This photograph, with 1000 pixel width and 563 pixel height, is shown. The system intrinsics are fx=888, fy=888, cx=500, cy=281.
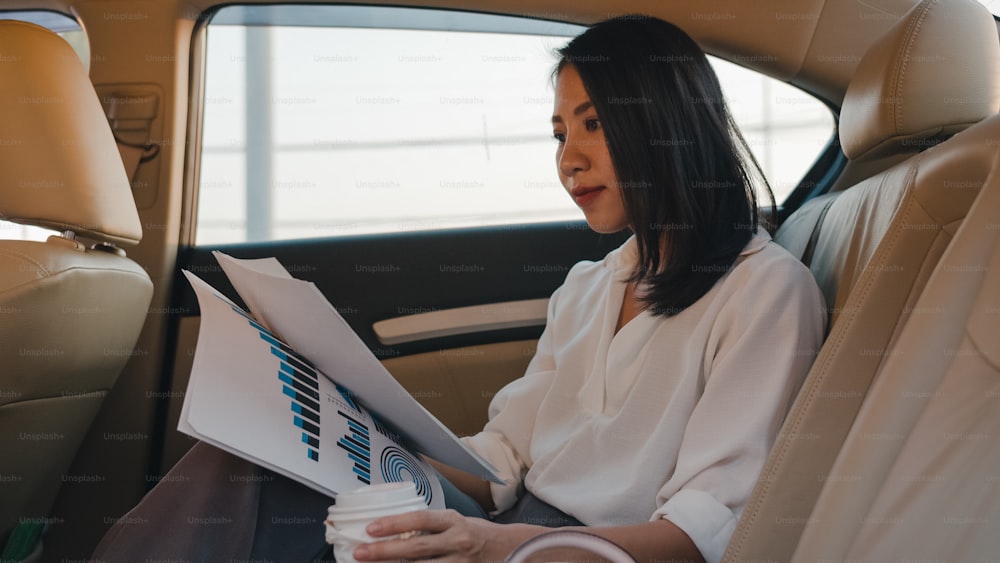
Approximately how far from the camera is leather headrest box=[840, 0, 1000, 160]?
1.07 meters

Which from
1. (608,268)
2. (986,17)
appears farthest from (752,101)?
(986,17)

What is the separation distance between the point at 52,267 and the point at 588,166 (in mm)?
809

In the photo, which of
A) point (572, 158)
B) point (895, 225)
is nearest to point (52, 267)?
point (572, 158)

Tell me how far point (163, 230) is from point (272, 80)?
0.51 metres

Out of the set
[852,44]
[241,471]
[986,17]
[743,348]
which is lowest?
[241,471]

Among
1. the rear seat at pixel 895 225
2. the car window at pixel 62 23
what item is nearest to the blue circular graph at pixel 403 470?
the rear seat at pixel 895 225

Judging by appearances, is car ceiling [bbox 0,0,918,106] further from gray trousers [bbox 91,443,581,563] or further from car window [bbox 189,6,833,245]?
gray trousers [bbox 91,443,581,563]

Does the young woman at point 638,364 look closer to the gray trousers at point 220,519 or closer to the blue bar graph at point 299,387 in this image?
the gray trousers at point 220,519

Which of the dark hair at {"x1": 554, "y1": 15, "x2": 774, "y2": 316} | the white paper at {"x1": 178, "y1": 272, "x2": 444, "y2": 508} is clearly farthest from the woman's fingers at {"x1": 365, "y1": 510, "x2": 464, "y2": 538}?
the dark hair at {"x1": 554, "y1": 15, "x2": 774, "y2": 316}

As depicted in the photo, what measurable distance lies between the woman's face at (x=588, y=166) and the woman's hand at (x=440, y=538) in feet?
1.67

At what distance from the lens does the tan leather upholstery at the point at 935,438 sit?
85cm

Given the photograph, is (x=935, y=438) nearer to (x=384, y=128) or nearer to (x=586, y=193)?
(x=586, y=193)

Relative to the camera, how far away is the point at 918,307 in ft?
2.86

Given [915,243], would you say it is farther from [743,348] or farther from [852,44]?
[852,44]
